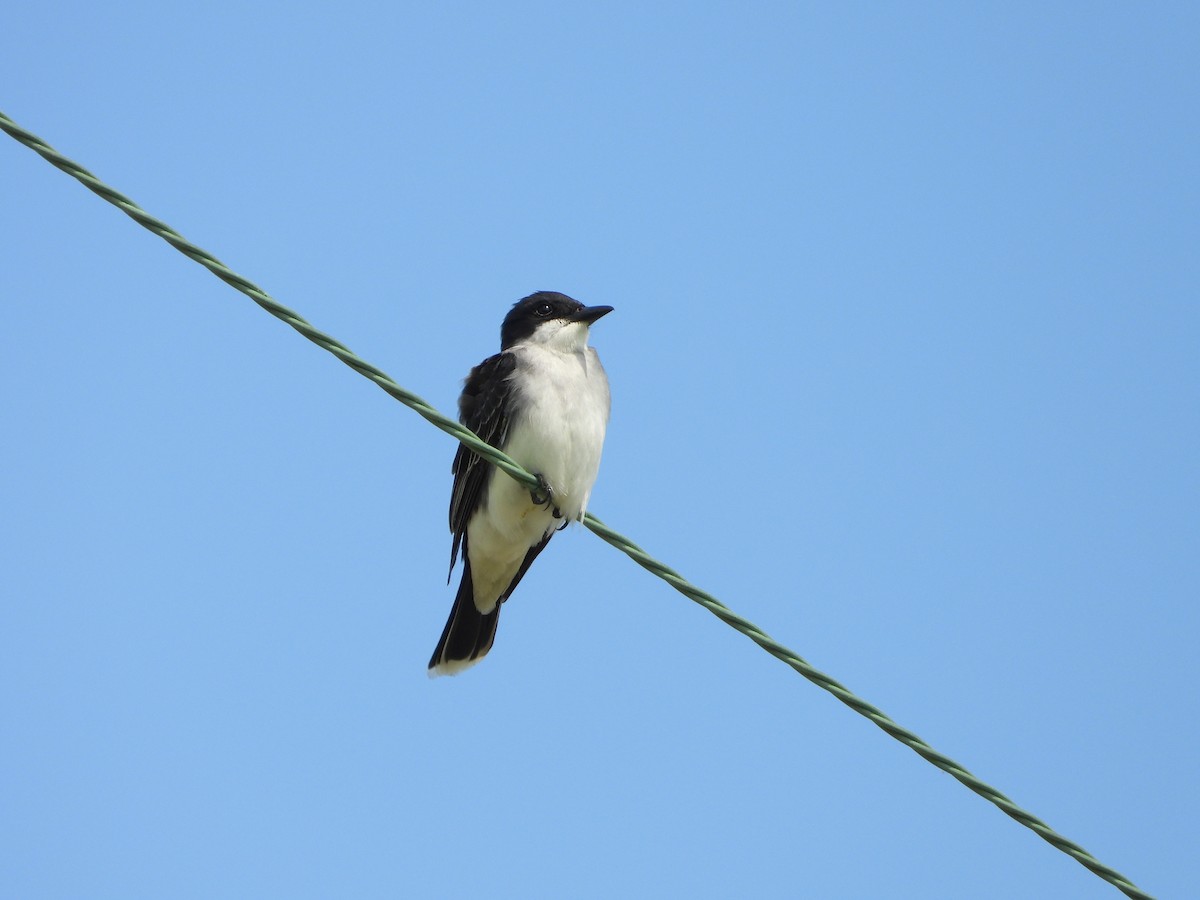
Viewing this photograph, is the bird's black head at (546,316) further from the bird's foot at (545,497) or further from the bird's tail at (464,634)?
the bird's tail at (464,634)

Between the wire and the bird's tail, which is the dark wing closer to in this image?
the bird's tail

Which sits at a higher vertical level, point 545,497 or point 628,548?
point 545,497

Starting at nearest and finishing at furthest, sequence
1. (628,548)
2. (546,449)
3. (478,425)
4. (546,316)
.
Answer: (628,548)
(546,449)
(478,425)
(546,316)

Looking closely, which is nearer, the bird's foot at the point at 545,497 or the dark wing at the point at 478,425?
the bird's foot at the point at 545,497

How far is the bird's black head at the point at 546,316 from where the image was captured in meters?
7.30

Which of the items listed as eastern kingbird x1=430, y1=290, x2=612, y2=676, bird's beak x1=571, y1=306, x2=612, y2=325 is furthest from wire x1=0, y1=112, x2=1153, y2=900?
bird's beak x1=571, y1=306, x2=612, y2=325

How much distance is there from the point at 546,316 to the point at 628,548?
3.21 meters

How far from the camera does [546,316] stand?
297 inches

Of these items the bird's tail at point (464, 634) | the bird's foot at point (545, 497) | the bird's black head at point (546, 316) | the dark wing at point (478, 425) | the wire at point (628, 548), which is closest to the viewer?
the wire at point (628, 548)

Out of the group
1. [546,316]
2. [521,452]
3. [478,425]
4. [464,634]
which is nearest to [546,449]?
[521,452]

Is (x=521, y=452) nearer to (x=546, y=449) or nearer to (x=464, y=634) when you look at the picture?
(x=546, y=449)

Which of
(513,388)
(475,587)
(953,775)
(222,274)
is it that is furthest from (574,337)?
(953,775)

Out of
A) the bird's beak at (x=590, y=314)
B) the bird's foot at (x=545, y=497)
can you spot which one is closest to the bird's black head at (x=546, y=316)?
the bird's beak at (x=590, y=314)

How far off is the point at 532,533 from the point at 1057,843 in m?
4.00
